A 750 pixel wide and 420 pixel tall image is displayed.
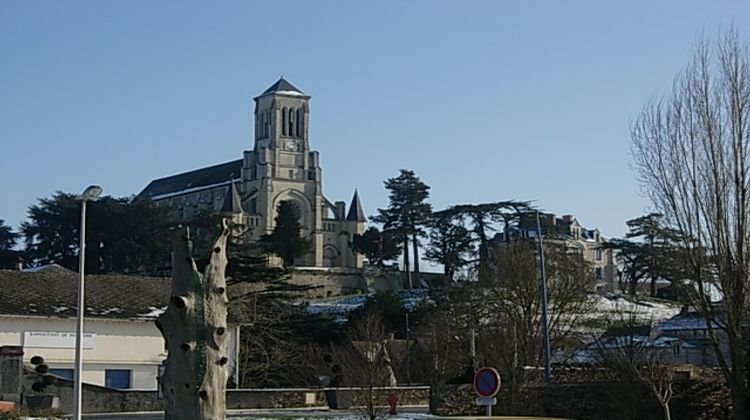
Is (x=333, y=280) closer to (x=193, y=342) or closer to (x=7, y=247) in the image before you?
(x=7, y=247)

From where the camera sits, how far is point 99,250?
98062 mm

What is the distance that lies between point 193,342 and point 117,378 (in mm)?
26858

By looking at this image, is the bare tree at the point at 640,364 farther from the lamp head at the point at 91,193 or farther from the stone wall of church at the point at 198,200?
the stone wall of church at the point at 198,200

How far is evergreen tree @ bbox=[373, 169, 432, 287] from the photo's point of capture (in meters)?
122

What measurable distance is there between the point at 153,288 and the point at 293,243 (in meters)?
63.2

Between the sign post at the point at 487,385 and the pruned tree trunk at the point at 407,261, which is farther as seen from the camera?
the pruned tree trunk at the point at 407,261

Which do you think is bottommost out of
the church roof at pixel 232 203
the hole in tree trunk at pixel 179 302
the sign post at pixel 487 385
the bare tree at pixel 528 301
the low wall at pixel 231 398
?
the low wall at pixel 231 398

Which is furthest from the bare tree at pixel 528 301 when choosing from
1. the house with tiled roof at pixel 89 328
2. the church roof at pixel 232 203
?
the church roof at pixel 232 203

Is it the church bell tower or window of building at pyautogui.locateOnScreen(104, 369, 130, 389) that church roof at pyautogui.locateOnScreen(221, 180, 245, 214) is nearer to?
the church bell tower

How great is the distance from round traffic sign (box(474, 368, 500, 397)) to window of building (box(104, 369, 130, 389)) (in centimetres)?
2731

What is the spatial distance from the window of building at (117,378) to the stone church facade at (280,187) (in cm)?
8702

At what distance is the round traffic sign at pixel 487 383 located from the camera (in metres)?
19.5

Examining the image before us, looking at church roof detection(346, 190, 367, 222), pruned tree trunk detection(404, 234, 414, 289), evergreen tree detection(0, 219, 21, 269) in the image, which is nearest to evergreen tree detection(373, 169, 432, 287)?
pruned tree trunk detection(404, 234, 414, 289)

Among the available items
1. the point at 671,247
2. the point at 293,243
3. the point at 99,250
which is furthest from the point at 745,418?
the point at 293,243
